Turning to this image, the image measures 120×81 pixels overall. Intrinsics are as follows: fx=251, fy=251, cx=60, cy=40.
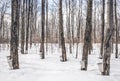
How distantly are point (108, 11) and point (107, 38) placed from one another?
1.05 meters

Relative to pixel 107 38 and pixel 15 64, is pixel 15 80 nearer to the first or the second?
pixel 15 64

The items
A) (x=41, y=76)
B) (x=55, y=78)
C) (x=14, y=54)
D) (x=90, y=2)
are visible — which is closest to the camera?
(x=55, y=78)

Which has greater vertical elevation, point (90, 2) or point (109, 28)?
point (90, 2)

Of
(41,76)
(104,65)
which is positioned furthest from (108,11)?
(41,76)

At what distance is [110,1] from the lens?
9.77m

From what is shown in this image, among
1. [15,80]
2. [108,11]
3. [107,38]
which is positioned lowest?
[15,80]

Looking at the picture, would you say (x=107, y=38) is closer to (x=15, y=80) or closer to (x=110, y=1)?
(x=110, y=1)

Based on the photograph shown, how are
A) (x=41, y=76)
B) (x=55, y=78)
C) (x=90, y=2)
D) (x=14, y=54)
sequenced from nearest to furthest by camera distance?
(x=55, y=78) → (x=41, y=76) → (x=90, y=2) → (x=14, y=54)

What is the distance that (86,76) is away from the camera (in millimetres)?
9062

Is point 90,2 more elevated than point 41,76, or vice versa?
point 90,2

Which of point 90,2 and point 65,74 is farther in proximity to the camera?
point 90,2

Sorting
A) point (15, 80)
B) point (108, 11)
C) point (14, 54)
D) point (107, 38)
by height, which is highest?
point (108, 11)

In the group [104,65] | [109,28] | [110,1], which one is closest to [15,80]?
[104,65]

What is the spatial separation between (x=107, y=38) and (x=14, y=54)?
4610mm
